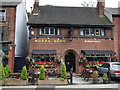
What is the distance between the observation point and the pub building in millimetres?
20062

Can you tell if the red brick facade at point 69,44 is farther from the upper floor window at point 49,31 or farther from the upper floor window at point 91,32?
the upper floor window at point 91,32

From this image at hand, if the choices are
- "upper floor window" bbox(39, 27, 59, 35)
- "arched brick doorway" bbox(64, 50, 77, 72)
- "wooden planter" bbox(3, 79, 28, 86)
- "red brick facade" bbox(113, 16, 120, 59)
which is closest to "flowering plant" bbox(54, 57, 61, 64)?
"arched brick doorway" bbox(64, 50, 77, 72)

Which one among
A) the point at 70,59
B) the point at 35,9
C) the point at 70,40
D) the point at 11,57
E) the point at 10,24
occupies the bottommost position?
the point at 70,59

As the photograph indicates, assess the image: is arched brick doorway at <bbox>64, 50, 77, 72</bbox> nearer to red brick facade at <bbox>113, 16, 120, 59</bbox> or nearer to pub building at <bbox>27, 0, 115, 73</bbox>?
pub building at <bbox>27, 0, 115, 73</bbox>

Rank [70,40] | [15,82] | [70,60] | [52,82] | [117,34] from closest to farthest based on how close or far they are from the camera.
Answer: [15,82]
[52,82]
[70,40]
[70,60]
[117,34]

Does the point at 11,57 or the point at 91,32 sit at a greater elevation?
the point at 91,32

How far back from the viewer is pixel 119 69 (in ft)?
46.9

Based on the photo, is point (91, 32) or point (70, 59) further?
point (70, 59)

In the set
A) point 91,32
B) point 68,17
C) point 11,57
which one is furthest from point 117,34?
point 11,57

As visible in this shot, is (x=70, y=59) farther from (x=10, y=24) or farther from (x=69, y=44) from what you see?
(x=10, y=24)

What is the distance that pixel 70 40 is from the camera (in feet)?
66.9

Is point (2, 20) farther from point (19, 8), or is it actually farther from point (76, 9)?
point (76, 9)

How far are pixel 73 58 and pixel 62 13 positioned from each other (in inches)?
257

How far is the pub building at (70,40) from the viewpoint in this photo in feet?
65.8
